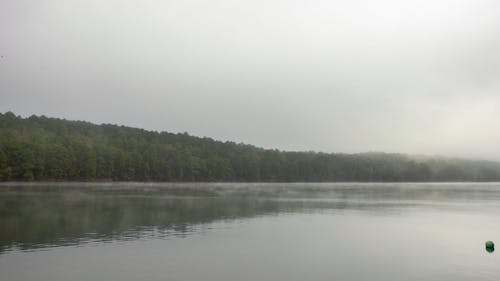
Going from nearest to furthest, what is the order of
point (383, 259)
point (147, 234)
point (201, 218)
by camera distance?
1. point (383, 259)
2. point (147, 234)
3. point (201, 218)

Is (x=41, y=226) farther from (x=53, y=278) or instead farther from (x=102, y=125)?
(x=102, y=125)

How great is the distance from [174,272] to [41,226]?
670 inches

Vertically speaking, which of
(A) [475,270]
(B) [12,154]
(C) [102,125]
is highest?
(C) [102,125]

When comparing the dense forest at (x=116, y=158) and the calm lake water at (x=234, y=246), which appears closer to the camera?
the calm lake water at (x=234, y=246)

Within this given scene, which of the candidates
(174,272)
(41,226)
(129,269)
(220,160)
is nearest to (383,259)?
(174,272)

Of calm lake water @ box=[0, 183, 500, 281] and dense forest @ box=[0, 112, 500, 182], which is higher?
dense forest @ box=[0, 112, 500, 182]

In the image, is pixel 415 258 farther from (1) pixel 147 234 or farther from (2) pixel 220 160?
(2) pixel 220 160

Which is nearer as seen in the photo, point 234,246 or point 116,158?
point 234,246

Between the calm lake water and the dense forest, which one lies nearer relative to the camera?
the calm lake water

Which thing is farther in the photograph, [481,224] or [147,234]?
[481,224]

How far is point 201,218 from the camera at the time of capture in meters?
41.5

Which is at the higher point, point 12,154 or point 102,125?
point 102,125

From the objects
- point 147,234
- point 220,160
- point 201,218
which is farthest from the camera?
point 220,160

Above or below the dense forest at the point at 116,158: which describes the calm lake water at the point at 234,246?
below
